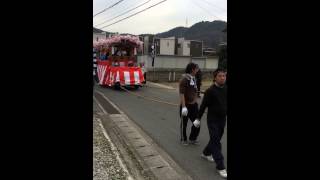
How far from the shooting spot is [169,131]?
26.4ft

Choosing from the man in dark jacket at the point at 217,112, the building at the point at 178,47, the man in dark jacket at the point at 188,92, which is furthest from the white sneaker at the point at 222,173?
the building at the point at 178,47

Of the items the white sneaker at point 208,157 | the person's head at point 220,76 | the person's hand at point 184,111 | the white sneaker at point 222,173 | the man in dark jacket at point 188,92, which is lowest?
the white sneaker at point 222,173

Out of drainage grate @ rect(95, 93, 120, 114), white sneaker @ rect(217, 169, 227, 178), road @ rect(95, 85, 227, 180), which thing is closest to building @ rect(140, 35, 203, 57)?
drainage grate @ rect(95, 93, 120, 114)

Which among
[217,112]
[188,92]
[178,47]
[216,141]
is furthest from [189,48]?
[216,141]

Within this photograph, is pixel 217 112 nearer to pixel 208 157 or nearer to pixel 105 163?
pixel 208 157

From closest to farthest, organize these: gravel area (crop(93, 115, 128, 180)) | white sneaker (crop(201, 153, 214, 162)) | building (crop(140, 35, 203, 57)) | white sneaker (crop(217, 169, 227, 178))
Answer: gravel area (crop(93, 115, 128, 180)), white sneaker (crop(217, 169, 227, 178)), white sneaker (crop(201, 153, 214, 162)), building (crop(140, 35, 203, 57))

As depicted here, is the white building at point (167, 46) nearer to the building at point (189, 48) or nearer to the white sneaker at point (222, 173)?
the building at point (189, 48)

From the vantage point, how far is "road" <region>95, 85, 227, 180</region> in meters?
5.32

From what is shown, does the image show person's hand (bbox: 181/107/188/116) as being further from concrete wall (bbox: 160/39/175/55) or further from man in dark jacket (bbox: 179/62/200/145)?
concrete wall (bbox: 160/39/175/55)

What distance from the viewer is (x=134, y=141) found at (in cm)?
705

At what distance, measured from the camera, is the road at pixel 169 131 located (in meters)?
5.32
